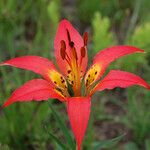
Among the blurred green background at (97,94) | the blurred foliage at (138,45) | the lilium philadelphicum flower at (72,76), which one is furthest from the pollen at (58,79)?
the blurred foliage at (138,45)

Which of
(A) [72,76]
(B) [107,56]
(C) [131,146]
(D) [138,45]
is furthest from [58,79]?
(D) [138,45]

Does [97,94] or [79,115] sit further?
[97,94]

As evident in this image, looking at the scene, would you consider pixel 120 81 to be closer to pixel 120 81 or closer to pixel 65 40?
pixel 120 81

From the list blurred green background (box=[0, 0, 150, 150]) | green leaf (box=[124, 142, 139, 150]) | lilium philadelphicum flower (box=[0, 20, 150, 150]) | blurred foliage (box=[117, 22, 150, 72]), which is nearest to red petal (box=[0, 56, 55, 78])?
lilium philadelphicum flower (box=[0, 20, 150, 150])

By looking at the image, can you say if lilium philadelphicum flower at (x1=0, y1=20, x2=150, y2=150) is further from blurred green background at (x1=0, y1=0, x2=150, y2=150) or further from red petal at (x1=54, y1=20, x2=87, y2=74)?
blurred green background at (x1=0, y1=0, x2=150, y2=150)

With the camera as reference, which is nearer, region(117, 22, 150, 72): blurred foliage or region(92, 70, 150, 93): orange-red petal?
region(92, 70, 150, 93): orange-red petal

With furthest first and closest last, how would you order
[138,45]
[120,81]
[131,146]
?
[138,45] → [131,146] → [120,81]

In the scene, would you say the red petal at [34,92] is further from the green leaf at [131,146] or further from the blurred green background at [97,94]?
the green leaf at [131,146]
